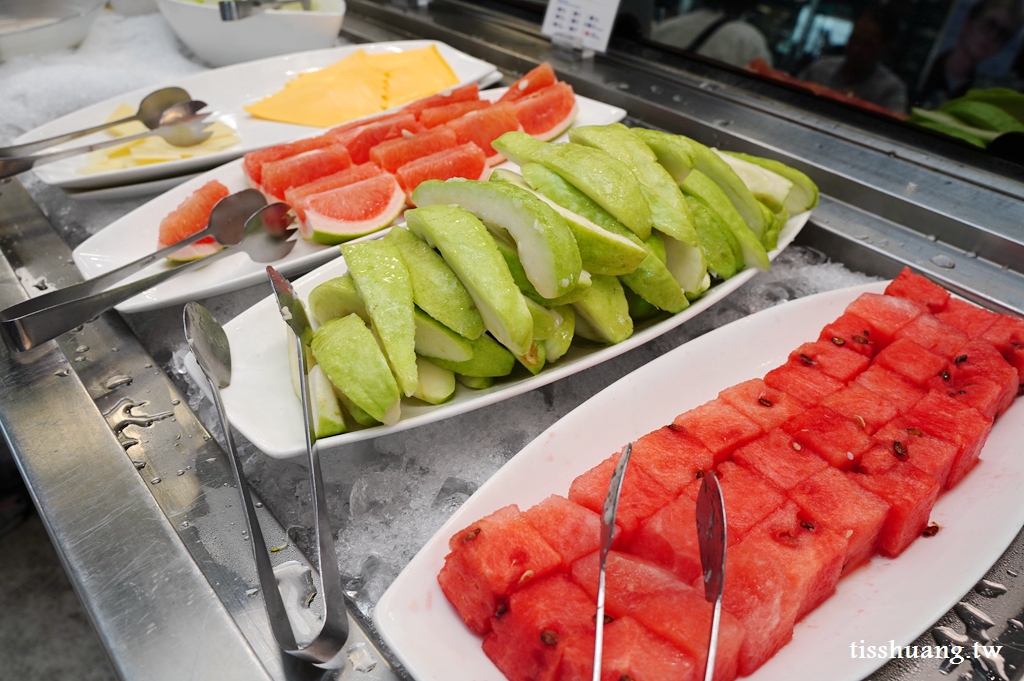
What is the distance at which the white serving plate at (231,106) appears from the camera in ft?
5.65

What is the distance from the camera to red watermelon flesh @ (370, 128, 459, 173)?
1.68 meters

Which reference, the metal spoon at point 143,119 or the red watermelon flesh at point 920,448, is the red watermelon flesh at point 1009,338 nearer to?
the red watermelon flesh at point 920,448

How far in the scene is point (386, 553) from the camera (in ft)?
3.24

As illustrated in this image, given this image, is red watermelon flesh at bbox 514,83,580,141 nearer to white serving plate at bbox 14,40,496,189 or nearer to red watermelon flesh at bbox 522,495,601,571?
white serving plate at bbox 14,40,496,189

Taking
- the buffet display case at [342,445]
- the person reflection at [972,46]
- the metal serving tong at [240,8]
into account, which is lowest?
the buffet display case at [342,445]

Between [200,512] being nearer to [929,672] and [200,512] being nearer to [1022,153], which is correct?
[929,672]

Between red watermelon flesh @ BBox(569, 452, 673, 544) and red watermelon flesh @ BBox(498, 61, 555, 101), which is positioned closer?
red watermelon flesh @ BBox(569, 452, 673, 544)

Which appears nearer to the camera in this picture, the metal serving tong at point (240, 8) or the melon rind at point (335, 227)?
the melon rind at point (335, 227)

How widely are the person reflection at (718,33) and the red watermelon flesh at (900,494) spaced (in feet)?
6.40

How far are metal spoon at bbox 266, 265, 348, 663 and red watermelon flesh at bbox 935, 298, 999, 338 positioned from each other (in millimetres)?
1189

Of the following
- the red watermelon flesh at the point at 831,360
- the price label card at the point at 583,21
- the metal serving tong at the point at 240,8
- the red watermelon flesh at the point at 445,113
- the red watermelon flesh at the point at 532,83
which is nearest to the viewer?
the red watermelon flesh at the point at 831,360

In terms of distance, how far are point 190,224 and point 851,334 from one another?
1.48 metres

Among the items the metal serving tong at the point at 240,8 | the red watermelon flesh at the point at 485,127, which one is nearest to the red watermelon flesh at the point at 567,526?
the red watermelon flesh at the point at 485,127

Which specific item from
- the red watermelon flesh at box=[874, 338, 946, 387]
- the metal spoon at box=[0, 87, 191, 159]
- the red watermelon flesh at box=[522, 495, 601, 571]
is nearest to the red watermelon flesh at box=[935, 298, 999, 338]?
the red watermelon flesh at box=[874, 338, 946, 387]
